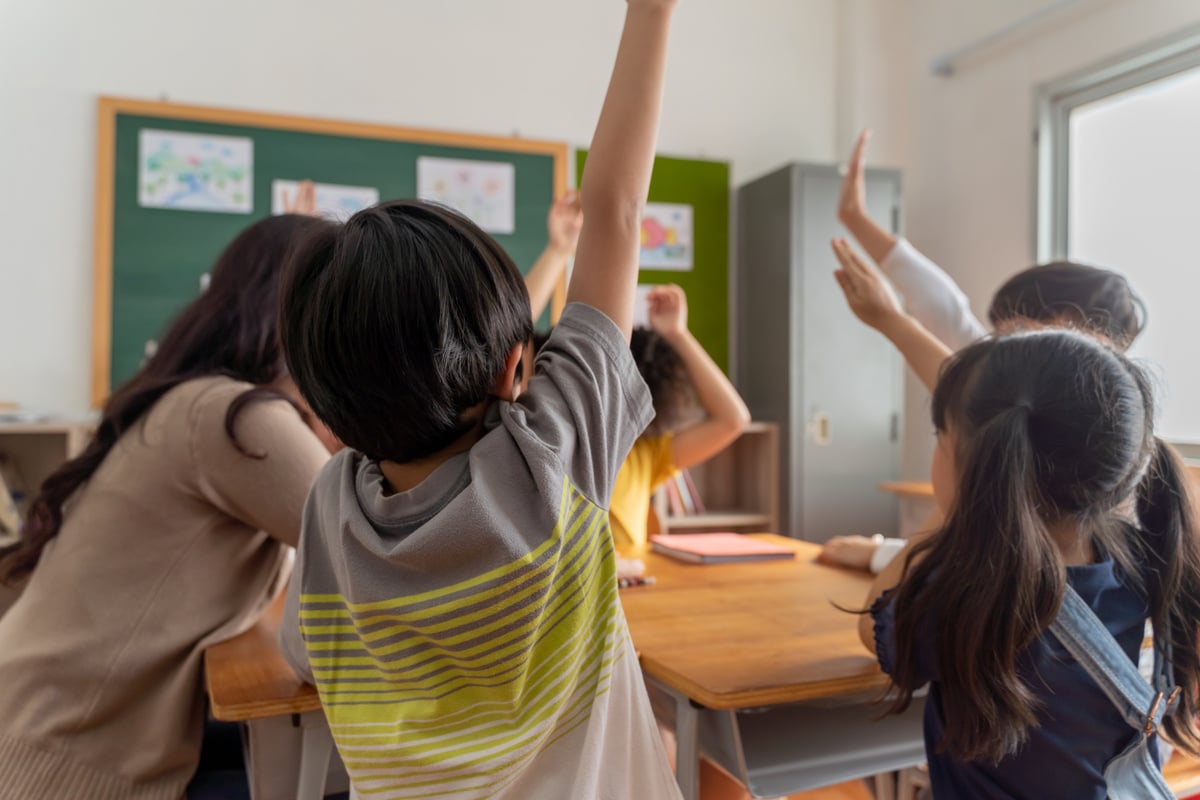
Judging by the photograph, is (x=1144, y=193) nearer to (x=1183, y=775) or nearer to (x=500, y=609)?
(x=1183, y=775)

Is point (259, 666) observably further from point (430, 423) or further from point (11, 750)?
point (430, 423)

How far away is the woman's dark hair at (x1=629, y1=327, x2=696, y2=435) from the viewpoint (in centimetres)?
220

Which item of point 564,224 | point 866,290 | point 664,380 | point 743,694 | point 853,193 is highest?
point 853,193

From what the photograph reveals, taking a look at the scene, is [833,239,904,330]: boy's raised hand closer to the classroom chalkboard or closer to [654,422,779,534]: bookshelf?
[654,422,779,534]: bookshelf

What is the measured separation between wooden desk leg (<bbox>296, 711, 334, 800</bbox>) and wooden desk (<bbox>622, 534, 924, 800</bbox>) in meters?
0.39

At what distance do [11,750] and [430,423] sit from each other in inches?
32.0

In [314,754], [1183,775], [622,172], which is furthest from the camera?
[1183,775]

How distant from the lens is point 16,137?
10.7ft

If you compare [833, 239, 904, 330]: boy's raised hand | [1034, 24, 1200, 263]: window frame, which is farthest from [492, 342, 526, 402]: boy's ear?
[1034, 24, 1200, 263]: window frame

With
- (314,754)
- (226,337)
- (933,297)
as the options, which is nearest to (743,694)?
(314,754)

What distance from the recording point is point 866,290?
1.42 metres

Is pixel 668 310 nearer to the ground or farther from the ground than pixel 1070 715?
farther from the ground

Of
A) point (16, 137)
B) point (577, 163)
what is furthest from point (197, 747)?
point (577, 163)

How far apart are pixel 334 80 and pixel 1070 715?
342cm
